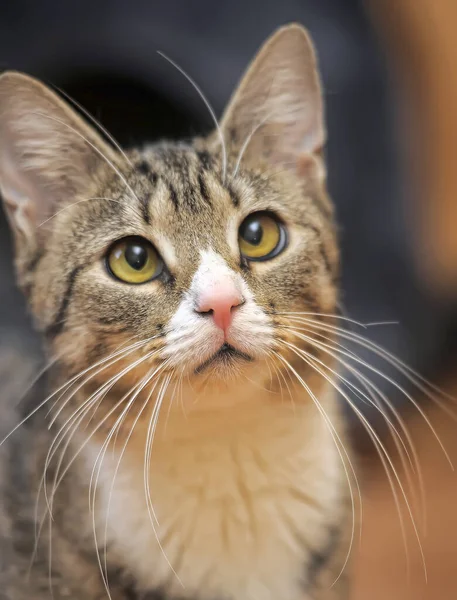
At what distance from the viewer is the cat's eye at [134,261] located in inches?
27.3

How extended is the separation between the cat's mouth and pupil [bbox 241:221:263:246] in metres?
0.13

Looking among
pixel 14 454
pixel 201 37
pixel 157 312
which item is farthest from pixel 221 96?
pixel 14 454

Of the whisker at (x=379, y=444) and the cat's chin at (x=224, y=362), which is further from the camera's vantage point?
the whisker at (x=379, y=444)

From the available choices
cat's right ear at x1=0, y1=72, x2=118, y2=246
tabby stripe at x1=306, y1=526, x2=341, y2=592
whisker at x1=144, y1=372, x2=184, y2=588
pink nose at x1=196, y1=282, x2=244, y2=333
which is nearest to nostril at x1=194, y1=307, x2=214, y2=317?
pink nose at x1=196, y1=282, x2=244, y2=333

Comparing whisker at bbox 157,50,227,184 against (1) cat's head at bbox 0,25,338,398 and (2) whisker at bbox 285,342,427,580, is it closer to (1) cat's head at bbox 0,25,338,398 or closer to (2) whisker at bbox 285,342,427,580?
(1) cat's head at bbox 0,25,338,398

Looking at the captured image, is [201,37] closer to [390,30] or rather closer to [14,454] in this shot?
[390,30]

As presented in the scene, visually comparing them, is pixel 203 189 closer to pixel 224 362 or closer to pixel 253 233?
A: pixel 253 233

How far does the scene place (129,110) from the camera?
2.65ft

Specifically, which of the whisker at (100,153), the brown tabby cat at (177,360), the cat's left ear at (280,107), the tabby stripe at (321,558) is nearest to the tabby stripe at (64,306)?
the brown tabby cat at (177,360)

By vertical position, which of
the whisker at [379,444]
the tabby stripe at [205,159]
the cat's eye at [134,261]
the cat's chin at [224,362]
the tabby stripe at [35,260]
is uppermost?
the tabby stripe at [205,159]

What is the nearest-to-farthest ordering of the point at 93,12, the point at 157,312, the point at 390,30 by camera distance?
1. the point at 157,312
2. the point at 93,12
3. the point at 390,30

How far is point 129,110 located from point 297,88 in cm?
21

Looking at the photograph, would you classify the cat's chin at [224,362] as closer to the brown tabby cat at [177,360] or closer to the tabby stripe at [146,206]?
the brown tabby cat at [177,360]

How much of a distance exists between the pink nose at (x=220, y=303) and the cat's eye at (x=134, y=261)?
2.9 inches
